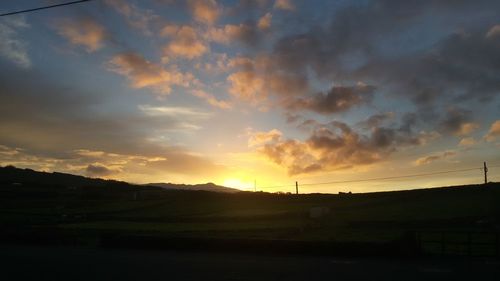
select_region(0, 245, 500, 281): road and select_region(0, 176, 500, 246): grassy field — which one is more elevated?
select_region(0, 176, 500, 246): grassy field

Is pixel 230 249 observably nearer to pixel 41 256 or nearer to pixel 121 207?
pixel 41 256

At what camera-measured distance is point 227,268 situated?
19.7 metres

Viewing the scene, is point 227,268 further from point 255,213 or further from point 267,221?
point 255,213

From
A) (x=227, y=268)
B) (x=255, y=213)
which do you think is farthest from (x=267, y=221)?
(x=227, y=268)

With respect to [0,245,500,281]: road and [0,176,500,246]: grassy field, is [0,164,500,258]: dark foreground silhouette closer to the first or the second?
[0,176,500,246]: grassy field

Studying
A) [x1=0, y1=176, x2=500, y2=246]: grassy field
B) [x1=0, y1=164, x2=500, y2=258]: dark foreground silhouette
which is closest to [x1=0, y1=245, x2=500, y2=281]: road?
[x1=0, y1=164, x2=500, y2=258]: dark foreground silhouette

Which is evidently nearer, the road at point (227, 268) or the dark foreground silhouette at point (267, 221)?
the road at point (227, 268)

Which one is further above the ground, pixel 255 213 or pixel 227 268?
pixel 255 213

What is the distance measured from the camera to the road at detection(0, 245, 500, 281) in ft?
57.4

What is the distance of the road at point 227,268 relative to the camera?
17500 mm

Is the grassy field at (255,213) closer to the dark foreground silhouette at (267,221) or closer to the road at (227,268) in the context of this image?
the dark foreground silhouette at (267,221)

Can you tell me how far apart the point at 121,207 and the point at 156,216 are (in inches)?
625

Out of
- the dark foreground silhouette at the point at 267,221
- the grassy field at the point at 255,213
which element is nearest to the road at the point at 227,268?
the dark foreground silhouette at the point at 267,221

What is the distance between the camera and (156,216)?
70188 mm
